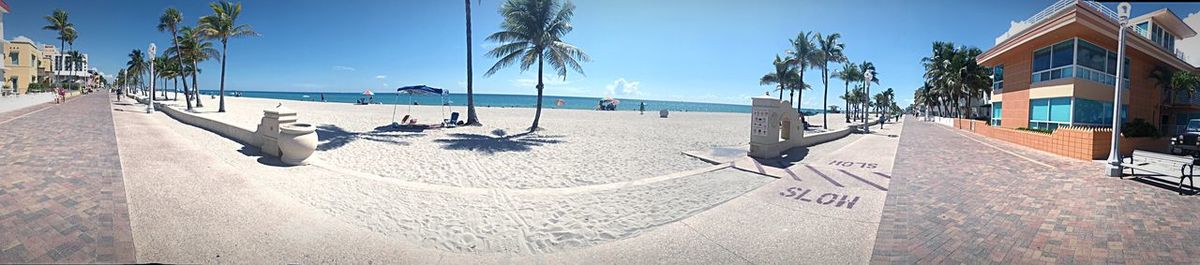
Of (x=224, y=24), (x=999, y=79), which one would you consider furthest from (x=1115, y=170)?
(x=224, y=24)

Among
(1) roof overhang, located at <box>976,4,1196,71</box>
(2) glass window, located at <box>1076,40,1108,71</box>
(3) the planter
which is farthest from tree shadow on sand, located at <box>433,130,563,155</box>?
(2) glass window, located at <box>1076,40,1108,71</box>

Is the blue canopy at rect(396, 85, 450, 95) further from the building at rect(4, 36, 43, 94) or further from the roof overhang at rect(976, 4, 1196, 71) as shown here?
the building at rect(4, 36, 43, 94)

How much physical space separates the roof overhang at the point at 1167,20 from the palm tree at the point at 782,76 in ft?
57.5

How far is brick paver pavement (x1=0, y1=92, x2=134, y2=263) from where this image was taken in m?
3.93

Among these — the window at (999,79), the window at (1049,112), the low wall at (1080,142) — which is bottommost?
the low wall at (1080,142)

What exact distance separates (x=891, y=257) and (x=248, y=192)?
303 inches

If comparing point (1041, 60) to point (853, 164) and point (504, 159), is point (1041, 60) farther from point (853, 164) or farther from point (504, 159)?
point (504, 159)

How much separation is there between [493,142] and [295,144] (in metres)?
6.92

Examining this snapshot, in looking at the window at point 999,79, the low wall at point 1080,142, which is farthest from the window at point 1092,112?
the window at point 999,79

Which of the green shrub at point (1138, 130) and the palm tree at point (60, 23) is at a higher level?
the palm tree at point (60, 23)

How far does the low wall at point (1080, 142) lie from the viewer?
12.0 m

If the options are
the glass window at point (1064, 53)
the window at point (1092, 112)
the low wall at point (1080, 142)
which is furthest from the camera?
the glass window at point (1064, 53)

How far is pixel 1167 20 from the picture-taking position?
75.8 feet

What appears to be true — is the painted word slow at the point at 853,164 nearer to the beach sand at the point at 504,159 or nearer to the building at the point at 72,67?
the beach sand at the point at 504,159
